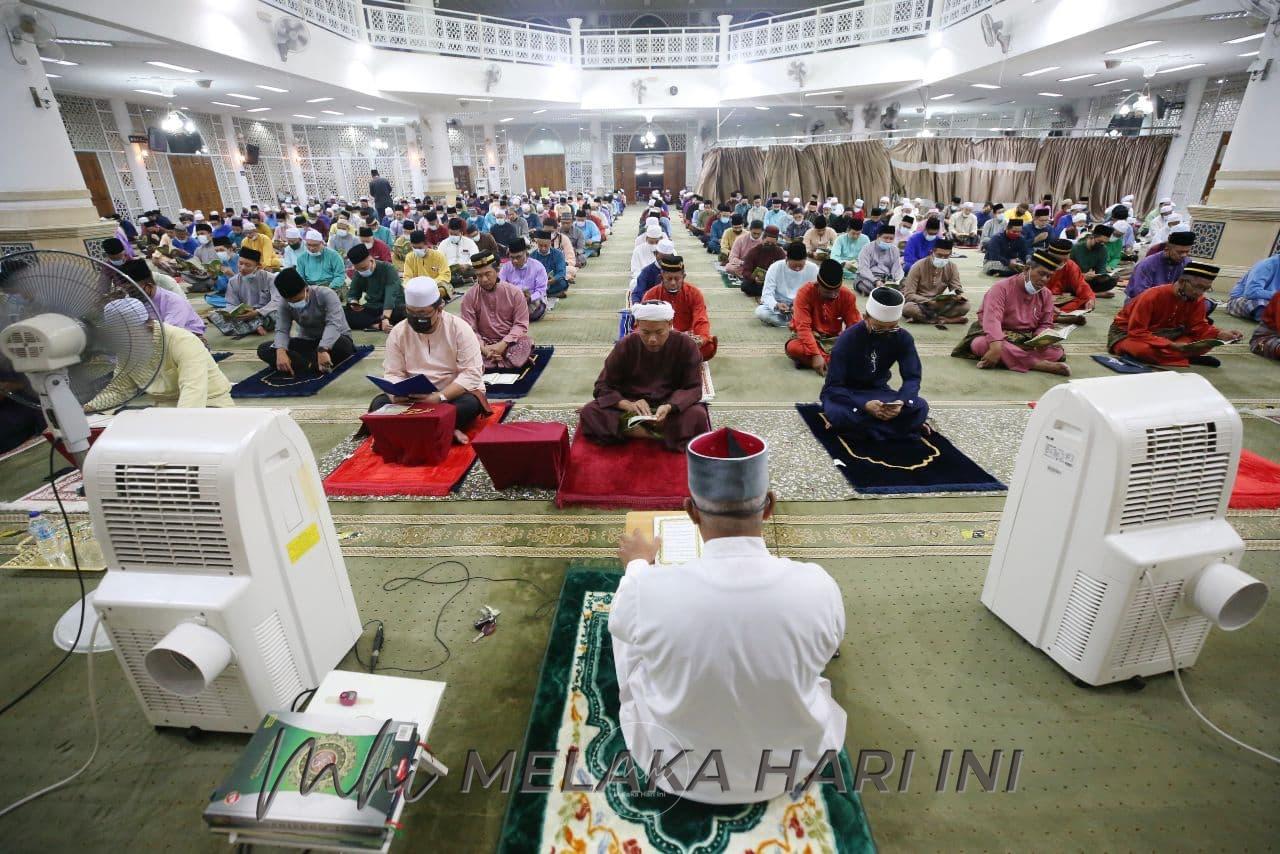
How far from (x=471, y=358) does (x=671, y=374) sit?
1.23 meters

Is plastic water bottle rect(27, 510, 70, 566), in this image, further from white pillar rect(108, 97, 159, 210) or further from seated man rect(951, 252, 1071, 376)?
white pillar rect(108, 97, 159, 210)

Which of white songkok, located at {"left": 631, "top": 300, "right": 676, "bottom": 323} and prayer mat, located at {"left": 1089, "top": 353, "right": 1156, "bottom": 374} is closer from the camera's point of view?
white songkok, located at {"left": 631, "top": 300, "right": 676, "bottom": 323}

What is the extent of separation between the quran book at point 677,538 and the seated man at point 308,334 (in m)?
3.60

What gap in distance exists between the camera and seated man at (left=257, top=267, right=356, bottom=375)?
4.79m

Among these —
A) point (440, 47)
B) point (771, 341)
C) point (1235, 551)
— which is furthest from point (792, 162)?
point (1235, 551)

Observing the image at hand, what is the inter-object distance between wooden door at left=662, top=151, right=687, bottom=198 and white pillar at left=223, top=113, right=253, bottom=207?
13.4m

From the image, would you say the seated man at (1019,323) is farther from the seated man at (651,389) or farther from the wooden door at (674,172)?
the wooden door at (674,172)

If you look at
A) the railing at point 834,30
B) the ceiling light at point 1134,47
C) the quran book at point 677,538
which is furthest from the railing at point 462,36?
the quran book at point 677,538

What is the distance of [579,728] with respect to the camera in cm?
174

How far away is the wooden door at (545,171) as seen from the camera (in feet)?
72.0

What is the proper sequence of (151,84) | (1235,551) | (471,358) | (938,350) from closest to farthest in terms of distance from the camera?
(1235,551) < (471,358) < (938,350) < (151,84)

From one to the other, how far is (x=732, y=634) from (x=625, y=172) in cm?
2370

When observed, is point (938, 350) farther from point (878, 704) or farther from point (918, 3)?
point (918, 3)

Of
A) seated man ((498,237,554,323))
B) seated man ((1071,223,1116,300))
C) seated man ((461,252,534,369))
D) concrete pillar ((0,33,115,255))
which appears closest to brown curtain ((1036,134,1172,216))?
seated man ((1071,223,1116,300))
